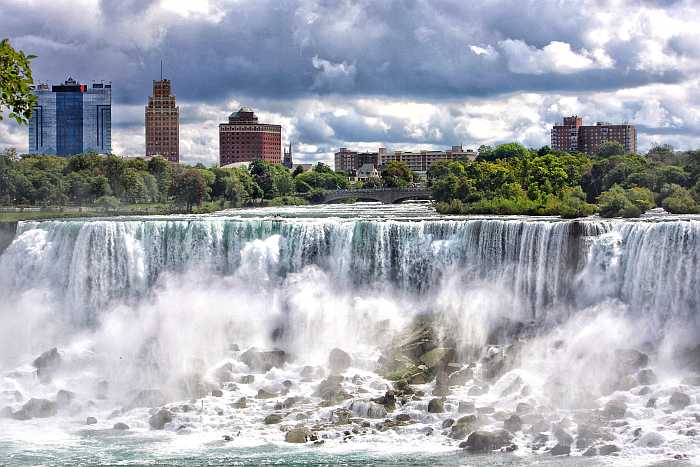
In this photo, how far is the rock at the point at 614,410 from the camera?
29203mm

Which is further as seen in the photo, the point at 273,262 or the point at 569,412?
the point at 273,262

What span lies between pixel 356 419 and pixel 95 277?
59.3ft

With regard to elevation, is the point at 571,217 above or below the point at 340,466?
above

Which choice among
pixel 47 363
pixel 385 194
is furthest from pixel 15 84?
pixel 385 194

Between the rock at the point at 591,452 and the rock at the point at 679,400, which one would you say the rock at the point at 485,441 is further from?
the rock at the point at 679,400

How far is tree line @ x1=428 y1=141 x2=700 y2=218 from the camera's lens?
54438 mm

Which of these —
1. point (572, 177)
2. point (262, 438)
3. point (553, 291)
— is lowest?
point (262, 438)

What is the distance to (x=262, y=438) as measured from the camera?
29.4 m

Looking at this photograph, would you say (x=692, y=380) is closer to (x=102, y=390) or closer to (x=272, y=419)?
(x=272, y=419)

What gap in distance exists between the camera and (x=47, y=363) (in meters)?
37.8

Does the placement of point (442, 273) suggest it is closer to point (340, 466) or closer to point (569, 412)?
point (569, 412)

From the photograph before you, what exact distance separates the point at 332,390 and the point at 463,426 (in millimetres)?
5706

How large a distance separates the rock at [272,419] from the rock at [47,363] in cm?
1054

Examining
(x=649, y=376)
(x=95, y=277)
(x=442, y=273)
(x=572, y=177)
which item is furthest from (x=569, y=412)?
(x=572, y=177)
